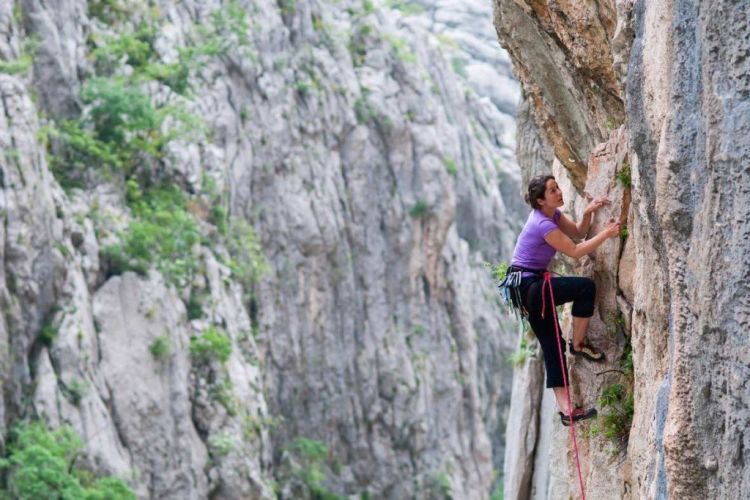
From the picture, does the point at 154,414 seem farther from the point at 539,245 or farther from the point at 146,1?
the point at 539,245

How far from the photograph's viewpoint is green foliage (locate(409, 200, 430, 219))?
1727 inches

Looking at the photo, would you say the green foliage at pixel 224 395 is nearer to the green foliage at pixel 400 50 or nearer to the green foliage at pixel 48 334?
the green foliage at pixel 48 334

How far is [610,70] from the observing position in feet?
29.1

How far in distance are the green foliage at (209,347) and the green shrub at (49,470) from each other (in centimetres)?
601

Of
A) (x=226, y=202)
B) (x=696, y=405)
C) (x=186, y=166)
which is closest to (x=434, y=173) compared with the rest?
(x=226, y=202)

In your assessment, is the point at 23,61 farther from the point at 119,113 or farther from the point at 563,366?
the point at 563,366

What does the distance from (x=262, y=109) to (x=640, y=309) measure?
1275 inches

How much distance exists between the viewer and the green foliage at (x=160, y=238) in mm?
27141

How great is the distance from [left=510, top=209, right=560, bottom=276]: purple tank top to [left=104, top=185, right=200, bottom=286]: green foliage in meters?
19.7

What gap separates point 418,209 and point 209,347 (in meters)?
16.6

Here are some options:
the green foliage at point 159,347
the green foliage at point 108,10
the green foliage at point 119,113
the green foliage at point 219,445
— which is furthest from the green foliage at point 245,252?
the green foliage at point 108,10

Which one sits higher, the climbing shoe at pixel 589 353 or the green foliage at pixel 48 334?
the green foliage at pixel 48 334

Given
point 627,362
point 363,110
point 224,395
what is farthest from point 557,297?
point 363,110

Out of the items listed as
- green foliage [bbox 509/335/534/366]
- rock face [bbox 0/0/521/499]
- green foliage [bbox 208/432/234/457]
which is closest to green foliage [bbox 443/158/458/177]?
rock face [bbox 0/0/521/499]
